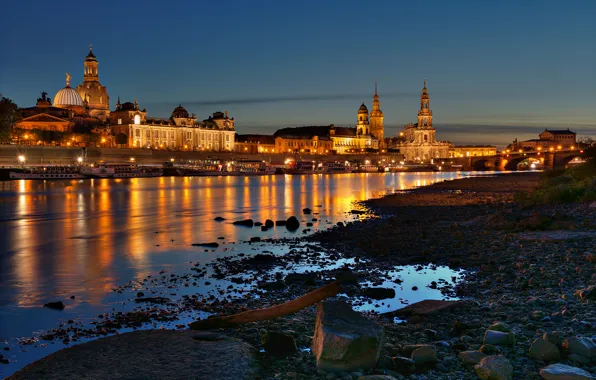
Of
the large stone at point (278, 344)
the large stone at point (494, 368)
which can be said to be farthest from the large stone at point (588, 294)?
the large stone at point (278, 344)

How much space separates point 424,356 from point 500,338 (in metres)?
1.10

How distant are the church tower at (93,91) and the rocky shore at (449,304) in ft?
516

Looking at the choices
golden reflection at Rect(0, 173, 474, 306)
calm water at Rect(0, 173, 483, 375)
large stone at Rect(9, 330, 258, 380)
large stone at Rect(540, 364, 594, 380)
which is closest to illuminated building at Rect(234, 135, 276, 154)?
golden reflection at Rect(0, 173, 474, 306)

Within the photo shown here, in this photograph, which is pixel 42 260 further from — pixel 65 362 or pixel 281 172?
pixel 281 172

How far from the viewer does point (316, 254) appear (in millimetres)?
15945

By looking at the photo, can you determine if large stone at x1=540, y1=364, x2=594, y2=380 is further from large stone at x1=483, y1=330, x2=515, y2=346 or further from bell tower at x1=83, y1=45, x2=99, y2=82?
bell tower at x1=83, y1=45, x2=99, y2=82

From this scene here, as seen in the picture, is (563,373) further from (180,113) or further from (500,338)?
(180,113)

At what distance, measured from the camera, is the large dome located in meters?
156

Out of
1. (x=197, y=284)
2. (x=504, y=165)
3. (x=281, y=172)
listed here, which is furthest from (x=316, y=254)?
Result: (x=504, y=165)

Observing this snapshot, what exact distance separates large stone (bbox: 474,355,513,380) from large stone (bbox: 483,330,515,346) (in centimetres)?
75

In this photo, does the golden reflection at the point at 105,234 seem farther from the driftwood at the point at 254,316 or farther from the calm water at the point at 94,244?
the driftwood at the point at 254,316

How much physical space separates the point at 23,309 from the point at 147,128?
489ft

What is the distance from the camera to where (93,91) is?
16562 cm

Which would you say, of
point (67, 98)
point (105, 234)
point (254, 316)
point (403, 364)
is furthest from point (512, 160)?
point (403, 364)
